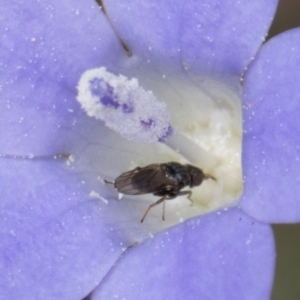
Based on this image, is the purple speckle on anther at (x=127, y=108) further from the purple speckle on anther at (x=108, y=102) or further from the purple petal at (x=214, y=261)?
the purple petal at (x=214, y=261)

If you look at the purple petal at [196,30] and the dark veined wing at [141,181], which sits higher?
the purple petal at [196,30]

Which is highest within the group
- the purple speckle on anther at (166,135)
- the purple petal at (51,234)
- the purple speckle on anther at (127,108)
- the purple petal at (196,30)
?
the purple petal at (196,30)

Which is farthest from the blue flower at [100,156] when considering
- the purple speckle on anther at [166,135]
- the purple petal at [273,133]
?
the purple speckle on anther at [166,135]

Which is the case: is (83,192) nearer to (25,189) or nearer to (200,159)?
(25,189)

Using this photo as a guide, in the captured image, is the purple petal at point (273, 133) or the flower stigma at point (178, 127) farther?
the flower stigma at point (178, 127)

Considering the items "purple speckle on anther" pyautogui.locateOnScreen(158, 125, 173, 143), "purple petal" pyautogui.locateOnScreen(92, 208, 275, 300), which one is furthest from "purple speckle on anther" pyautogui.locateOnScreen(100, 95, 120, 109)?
"purple petal" pyautogui.locateOnScreen(92, 208, 275, 300)

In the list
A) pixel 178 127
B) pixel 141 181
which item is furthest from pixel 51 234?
pixel 178 127
